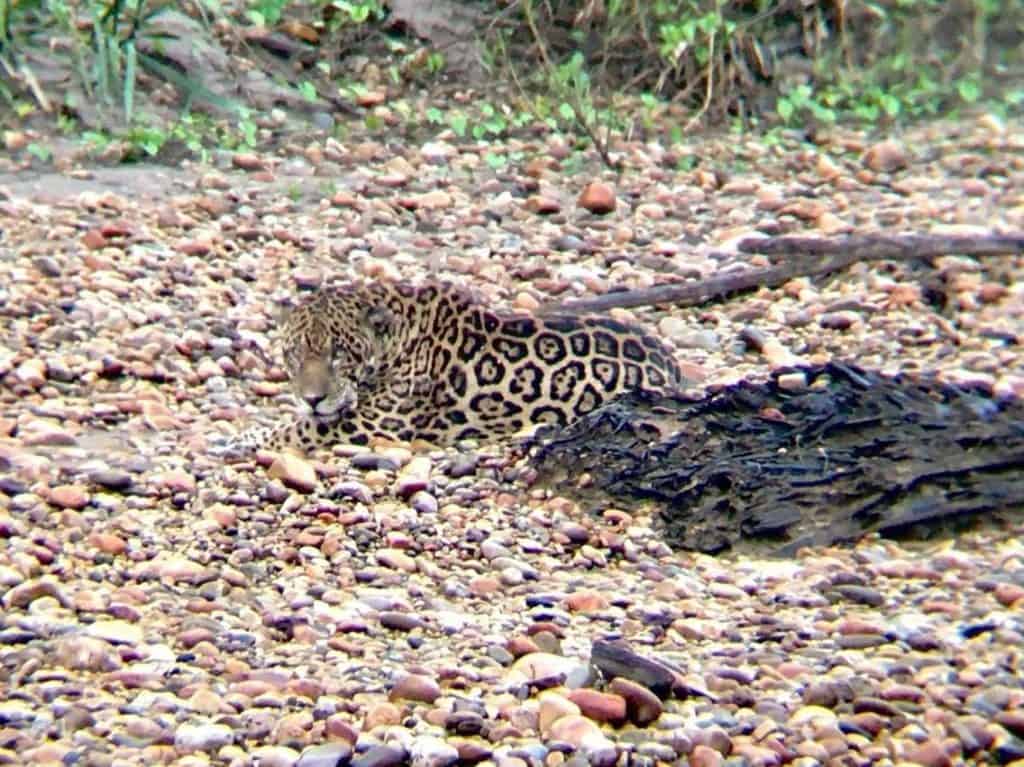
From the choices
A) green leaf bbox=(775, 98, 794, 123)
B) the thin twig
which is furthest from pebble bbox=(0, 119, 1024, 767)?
green leaf bbox=(775, 98, 794, 123)

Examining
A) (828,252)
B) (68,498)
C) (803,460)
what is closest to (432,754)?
(68,498)

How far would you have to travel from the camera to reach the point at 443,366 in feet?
25.3

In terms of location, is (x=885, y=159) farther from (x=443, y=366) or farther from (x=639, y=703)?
(x=639, y=703)

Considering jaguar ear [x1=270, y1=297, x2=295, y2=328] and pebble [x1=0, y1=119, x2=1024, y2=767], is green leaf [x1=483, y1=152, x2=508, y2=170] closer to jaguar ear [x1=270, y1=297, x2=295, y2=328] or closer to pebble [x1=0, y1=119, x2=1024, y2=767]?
pebble [x1=0, y1=119, x2=1024, y2=767]

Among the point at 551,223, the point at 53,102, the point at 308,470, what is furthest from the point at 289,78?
the point at 308,470

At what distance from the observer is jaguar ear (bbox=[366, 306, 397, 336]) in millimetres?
7672

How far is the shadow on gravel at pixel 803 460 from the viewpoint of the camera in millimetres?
6297

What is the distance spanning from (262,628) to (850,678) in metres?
1.73

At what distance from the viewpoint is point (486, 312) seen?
25.6 feet

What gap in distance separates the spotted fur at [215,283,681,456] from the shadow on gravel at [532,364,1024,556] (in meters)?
0.33

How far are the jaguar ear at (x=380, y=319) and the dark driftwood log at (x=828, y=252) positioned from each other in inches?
62.4

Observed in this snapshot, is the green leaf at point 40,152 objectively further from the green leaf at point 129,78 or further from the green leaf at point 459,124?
the green leaf at point 459,124

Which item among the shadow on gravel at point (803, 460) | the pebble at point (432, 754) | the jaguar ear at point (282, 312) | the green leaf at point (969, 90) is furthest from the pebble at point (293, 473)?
the green leaf at point (969, 90)

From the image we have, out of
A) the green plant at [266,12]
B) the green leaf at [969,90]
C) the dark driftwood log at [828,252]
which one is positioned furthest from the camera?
the green leaf at [969,90]
